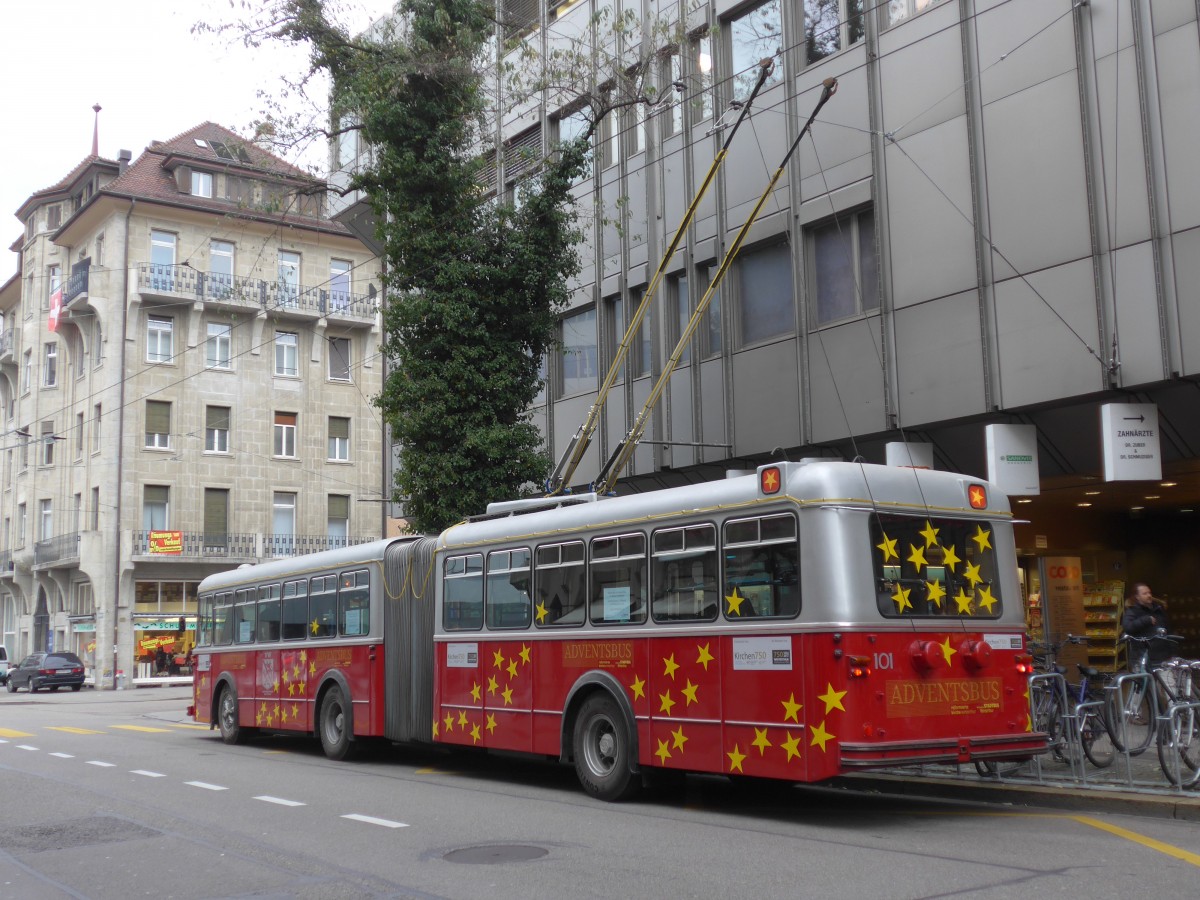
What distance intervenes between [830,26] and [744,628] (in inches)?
438

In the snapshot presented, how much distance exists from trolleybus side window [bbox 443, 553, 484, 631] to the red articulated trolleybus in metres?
0.03

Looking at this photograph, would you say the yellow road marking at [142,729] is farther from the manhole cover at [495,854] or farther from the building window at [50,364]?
the building window at [50,364]

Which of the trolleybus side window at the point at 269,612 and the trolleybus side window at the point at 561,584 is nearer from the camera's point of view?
the trolleybus side window at the point at 561,584

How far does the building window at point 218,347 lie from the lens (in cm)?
5000

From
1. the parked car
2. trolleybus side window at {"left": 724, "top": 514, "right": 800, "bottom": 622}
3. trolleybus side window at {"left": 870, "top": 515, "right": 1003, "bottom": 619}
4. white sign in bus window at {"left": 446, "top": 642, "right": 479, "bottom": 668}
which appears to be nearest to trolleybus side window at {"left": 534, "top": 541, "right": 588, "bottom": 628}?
white sign in bus window at {"left": 446, "top": 642, "right": 479, "bottom": 668}

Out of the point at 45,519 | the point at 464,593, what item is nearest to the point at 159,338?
the point at 45,519

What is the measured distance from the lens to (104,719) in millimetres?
27766

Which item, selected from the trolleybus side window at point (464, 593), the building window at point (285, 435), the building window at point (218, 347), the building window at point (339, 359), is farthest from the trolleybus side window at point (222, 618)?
the building window at point (339, 359)

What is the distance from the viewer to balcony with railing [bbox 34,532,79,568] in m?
47.9

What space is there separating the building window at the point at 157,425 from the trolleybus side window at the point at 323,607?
3292 centimetres

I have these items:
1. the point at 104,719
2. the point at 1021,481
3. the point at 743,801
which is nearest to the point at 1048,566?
the point at 1021,481

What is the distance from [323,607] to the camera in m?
17.4

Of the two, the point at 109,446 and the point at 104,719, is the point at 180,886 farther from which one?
the point at 109,446

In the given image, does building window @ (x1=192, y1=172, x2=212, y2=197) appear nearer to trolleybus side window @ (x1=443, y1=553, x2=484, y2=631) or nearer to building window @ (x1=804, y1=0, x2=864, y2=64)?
building window @ (x1=804, y1=0, x2=864, y2=64)
